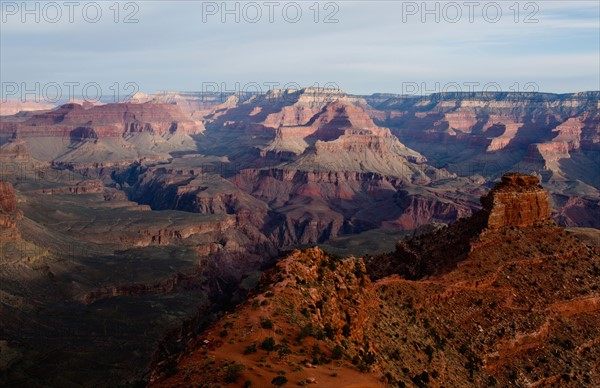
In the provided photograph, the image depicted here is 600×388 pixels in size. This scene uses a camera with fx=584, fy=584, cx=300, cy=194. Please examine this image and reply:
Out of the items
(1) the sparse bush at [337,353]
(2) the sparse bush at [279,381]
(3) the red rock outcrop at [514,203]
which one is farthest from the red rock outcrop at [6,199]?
(2) the sparse bush at [279,381]

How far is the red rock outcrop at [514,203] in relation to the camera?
54188 millimetres

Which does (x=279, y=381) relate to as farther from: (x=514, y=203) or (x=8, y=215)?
(x=8, y=215)

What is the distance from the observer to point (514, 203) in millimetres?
54719

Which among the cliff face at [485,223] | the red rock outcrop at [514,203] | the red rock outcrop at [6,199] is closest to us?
the cliff face at [485,223]

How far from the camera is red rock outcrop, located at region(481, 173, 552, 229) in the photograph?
54.2m

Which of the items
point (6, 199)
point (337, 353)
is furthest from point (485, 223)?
point (6, 199)

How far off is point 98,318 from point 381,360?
71.8 m

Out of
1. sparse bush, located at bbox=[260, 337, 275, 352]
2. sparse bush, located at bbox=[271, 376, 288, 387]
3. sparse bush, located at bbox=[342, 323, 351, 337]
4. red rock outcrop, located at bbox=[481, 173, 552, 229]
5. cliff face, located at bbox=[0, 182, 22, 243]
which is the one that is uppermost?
red rock outcrop, located at bbox=[481, 173, 552, 229]

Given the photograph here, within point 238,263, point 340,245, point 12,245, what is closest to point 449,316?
point 12,245

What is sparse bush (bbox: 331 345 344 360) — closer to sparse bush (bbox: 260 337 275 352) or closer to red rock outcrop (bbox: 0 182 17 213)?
sparse bush (bbox: 260 337 275 352)

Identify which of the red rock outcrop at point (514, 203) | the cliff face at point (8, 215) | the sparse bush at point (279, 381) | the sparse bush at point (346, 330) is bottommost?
the cliff face at point (8, 215)

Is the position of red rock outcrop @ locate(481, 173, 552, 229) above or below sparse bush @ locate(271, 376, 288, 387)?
above

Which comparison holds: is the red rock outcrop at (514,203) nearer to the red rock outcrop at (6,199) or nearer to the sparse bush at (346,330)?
the sparse bush at (346,330)

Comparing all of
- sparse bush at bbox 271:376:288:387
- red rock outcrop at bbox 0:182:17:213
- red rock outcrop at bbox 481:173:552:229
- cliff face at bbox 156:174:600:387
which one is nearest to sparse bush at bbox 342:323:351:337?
cliff face at bbox 156:174:600:387
